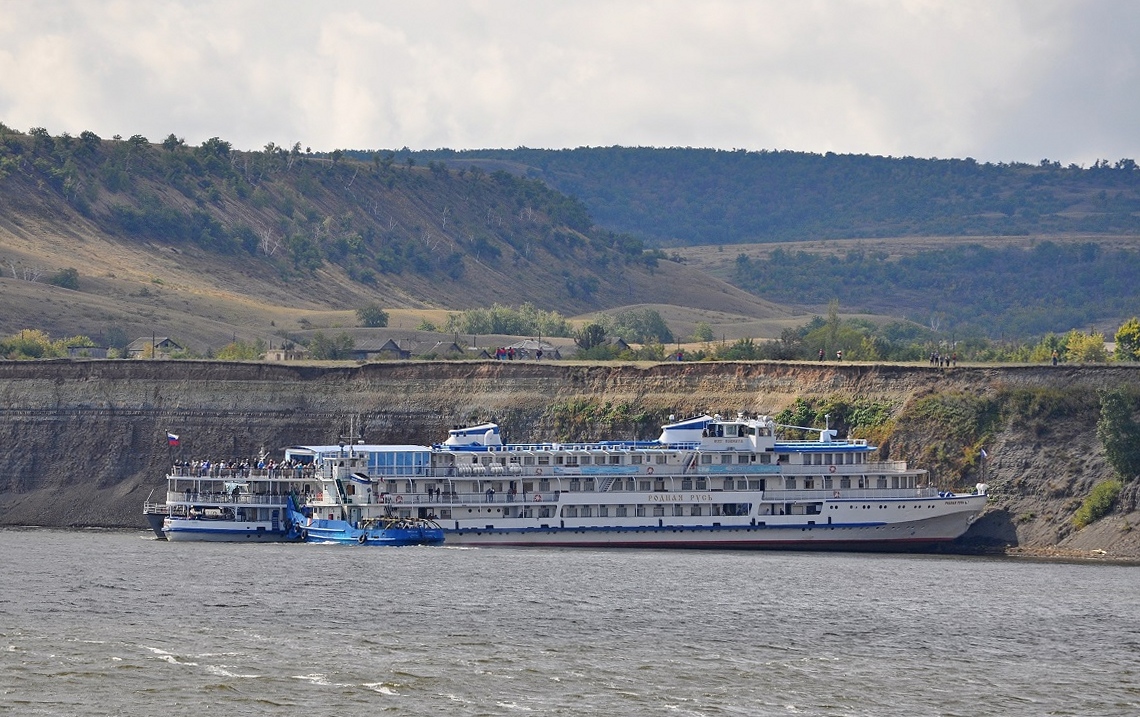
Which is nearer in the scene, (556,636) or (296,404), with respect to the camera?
(556,636)

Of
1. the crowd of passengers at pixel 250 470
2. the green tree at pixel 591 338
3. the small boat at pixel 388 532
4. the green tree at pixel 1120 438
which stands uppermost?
the green tree at pixel 591 338

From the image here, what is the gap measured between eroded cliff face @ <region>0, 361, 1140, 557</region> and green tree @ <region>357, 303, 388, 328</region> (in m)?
57.1

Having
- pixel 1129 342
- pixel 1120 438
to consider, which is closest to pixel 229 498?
pixel 1120 438

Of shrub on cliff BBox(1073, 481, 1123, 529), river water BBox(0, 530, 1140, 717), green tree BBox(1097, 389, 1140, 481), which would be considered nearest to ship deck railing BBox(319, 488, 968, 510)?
shrub on cliff BBox(1073, 481, 1123, 529)

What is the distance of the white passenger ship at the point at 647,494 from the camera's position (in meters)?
85.4

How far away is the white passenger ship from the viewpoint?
85438mm

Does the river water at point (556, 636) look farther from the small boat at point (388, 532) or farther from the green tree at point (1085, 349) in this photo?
the green tree at point (1085, 349)

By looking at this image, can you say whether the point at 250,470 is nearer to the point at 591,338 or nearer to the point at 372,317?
the point at 591,338

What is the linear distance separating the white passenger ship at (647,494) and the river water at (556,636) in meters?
7.80

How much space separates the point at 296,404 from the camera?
109 metres

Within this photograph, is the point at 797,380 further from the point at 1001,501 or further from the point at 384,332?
the point at 384,332

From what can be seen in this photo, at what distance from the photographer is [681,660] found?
49531 millimetres

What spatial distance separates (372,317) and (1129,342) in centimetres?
6952

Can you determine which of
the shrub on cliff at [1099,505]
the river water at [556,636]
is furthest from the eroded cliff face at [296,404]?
the river water at [556,636]
